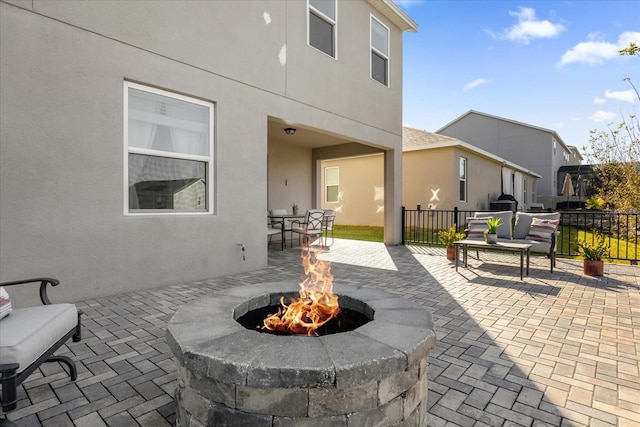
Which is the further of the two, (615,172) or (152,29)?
(615,172)

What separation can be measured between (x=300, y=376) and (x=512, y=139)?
2542 centimetres

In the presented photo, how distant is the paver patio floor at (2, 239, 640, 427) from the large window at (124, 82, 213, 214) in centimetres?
125

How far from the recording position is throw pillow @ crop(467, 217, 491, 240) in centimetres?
633

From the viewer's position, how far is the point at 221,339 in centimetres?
160

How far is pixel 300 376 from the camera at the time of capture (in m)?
1.32

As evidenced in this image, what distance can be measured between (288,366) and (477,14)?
37.8ft

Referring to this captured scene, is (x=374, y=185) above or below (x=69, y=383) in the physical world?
above

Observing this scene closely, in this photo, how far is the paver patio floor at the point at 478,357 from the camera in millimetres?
1886

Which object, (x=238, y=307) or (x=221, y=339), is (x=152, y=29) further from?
(x=221, y=339)

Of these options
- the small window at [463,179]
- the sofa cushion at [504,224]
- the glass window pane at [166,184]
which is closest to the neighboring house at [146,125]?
the glass window pane at [166,184]

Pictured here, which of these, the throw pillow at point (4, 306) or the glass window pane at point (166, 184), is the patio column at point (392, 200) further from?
A: the throw pillow at point (4, 306)

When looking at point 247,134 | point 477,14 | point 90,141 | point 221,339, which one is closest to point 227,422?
point 221,339

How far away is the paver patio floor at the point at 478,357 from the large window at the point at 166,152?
49.1 inches

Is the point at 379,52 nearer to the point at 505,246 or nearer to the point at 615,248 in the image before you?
the point at 505,246
